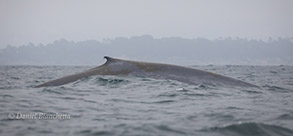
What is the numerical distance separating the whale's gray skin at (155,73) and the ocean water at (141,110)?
32 centimetres

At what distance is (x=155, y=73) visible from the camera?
34.6 ft

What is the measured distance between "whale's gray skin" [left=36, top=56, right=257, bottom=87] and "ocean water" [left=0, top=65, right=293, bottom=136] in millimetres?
319

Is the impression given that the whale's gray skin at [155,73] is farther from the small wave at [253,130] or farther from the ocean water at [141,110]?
the small wave at [253,130]

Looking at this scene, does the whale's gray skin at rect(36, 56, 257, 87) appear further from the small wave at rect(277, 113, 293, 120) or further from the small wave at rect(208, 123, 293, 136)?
the small wave at rect(208, 123, 293, 136)

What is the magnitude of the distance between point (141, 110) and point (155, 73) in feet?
12.2

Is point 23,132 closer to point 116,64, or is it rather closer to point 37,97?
point 37,97

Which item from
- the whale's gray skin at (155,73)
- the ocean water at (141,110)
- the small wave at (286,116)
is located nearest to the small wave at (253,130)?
the ocean water at (141,110)

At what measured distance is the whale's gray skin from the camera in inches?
410

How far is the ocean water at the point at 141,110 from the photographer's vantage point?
5.20 meters

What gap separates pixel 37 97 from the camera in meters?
8.40

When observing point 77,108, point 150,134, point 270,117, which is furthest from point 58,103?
point 270,117

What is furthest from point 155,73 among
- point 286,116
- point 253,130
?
point 253,130

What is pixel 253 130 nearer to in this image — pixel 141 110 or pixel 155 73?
pixel 141 110

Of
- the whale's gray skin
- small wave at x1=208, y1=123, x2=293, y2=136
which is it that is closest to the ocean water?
small wave at x1=208, y1=123, x2=293, y2=136
